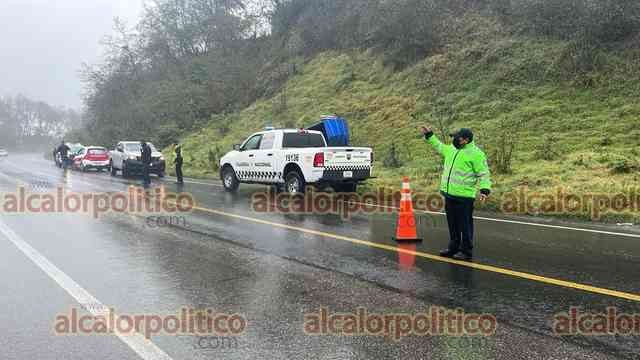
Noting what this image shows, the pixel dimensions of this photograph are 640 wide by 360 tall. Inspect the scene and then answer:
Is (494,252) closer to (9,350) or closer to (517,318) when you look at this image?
(517,318)

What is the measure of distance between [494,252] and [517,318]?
309 cm

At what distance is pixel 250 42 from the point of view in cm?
5056

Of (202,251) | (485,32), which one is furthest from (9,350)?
(485,32)

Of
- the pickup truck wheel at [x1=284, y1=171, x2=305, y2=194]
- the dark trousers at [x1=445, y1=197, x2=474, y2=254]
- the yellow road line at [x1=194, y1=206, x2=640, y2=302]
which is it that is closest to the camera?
the yellow road line at [x1=194, y1=206, x2=640, y2=302]

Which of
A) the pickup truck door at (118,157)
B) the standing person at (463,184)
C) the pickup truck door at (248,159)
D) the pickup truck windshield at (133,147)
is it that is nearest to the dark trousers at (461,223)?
the standing person at (463,184)

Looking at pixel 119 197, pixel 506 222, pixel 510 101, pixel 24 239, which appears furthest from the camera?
pixel 510 101

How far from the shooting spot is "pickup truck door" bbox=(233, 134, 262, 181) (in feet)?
56.6

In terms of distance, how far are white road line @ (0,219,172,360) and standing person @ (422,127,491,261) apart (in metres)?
4.43

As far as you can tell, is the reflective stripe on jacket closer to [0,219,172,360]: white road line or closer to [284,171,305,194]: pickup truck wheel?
[0,219,172,360]: white road line

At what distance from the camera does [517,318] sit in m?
5.06

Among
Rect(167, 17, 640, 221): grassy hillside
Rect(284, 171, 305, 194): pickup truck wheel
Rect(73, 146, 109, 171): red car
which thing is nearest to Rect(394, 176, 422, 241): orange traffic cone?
Rect(167, 17, 640, 221): grassy hillside
